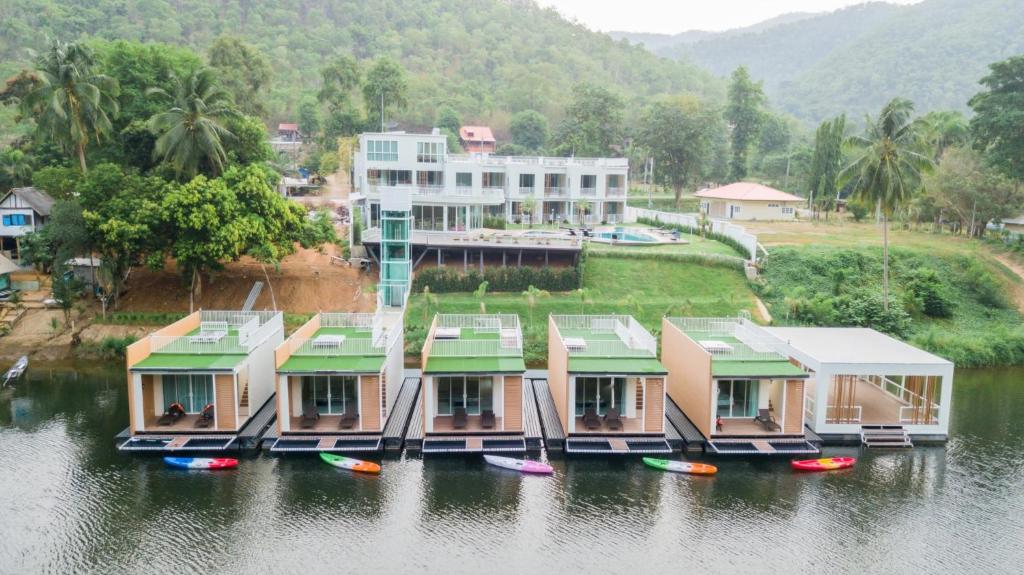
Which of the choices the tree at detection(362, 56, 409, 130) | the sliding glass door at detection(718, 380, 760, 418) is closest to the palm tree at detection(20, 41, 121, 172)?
the tree at detection(362, 56, 409, 130)

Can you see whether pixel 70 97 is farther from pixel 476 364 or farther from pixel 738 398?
pixel 738 398

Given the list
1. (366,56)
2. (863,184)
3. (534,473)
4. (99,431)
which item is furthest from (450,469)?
(366,56)

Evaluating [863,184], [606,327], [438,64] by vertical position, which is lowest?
[606,327]

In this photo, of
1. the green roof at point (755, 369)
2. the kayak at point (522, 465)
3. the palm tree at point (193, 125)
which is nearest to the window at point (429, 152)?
the palm tree at point (193, 125)

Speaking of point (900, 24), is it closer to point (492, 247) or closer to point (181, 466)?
point (492, 247)

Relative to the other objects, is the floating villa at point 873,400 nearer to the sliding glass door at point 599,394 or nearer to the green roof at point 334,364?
the sliding glass door at point 599,394

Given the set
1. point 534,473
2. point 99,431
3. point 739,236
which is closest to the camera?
point 534,473

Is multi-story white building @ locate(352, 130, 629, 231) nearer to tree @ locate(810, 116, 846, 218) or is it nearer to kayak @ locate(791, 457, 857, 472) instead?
tree @ locate(810, 116, 846, 218)
